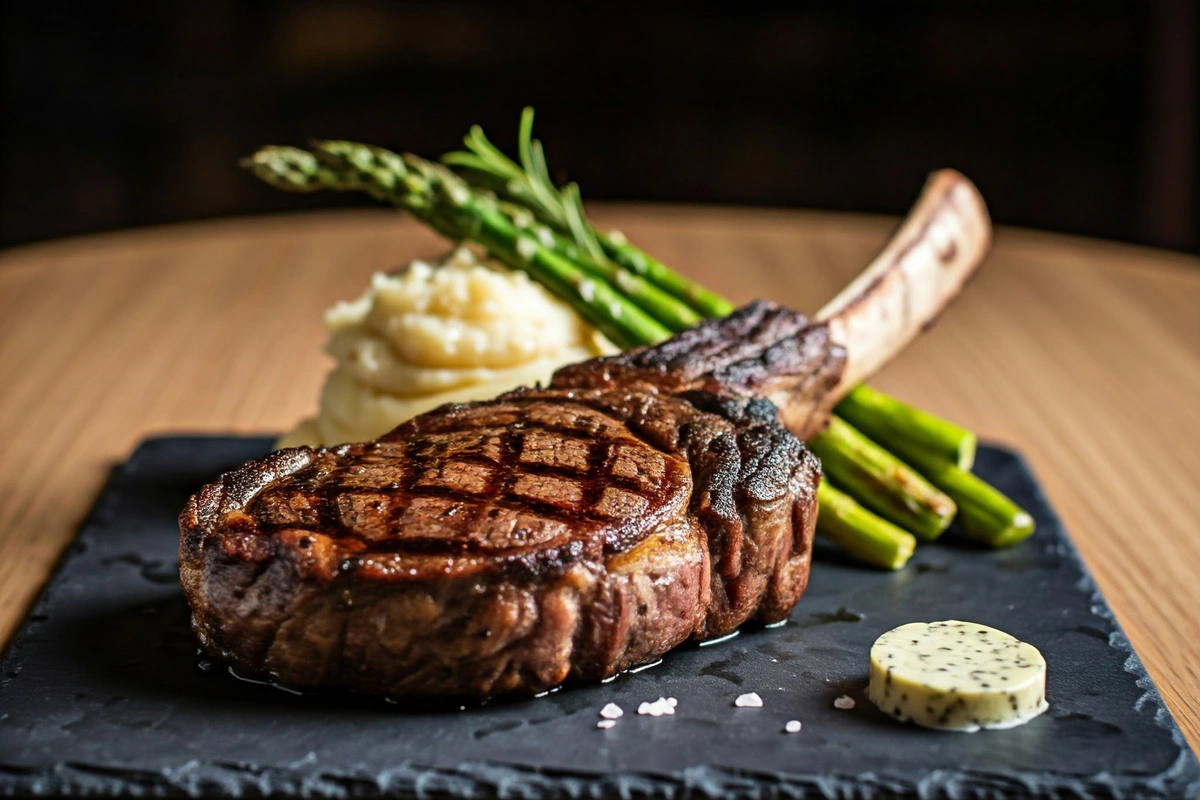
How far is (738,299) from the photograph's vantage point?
6.68 metres

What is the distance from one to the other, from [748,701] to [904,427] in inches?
70.5

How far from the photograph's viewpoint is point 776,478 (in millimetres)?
3389

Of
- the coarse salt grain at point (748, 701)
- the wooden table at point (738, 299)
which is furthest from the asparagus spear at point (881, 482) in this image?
the coarse salt grain at point (748, 701)

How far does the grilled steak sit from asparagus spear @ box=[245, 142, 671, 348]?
3.24 ft

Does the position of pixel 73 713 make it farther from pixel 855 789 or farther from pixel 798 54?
pixel 798 54

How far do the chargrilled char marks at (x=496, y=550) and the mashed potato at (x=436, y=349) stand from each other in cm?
89

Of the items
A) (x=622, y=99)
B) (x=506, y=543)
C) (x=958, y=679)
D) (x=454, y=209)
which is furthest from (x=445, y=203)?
(x=622, y=99)

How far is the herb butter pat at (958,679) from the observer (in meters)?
2.92

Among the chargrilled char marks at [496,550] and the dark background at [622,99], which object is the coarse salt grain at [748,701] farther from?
the dark background at [622,99]

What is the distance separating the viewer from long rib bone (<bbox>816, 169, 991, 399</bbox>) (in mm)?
4543

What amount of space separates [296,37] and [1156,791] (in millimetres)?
9273

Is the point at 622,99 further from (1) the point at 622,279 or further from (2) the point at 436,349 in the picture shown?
(2) the point at 436,349

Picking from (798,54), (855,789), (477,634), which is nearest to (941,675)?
(855,789)

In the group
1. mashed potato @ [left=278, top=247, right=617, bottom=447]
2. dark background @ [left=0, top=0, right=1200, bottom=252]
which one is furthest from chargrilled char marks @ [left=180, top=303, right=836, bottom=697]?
dark background @ [left=0, top=0, right=1200, bottom=252]
